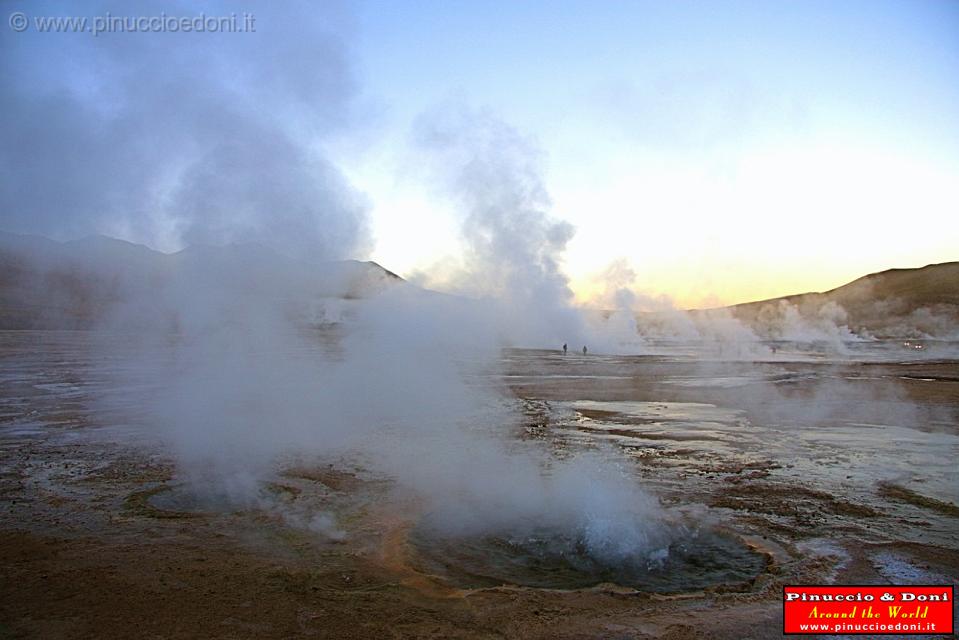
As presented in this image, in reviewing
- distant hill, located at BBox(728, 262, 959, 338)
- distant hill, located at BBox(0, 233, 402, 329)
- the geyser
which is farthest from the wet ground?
distant hill, located at BBox(728, 262, 959, 338)

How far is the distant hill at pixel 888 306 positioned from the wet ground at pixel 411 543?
6789 cm

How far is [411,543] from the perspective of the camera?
265 inches

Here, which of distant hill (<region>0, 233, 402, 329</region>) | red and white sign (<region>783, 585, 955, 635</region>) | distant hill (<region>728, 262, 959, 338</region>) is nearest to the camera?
red and white sign (<region>783, 585, 955, 635</region>)

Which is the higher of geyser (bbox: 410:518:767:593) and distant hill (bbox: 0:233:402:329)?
distant hill (bbox: 0:233:402:329)

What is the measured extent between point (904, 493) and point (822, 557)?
12.2 feet

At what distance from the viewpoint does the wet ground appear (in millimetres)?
4957

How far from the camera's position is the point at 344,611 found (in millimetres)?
5047

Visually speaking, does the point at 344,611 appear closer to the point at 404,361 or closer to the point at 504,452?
the point at 504,452

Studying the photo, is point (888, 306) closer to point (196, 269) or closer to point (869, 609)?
point (196, 269)

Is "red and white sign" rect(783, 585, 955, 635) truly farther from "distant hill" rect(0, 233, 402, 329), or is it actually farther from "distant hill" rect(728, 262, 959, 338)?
"distant hill" rect(728, 262, 959, 338)

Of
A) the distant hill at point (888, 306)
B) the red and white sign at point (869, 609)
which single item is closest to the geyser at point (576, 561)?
the red and white sign at point (869, 609)

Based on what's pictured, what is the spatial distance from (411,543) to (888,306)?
11629 cm

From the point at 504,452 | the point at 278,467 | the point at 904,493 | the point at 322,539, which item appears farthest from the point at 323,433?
the point at 904,493

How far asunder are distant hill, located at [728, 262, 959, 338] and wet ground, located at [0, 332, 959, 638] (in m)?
67.9
